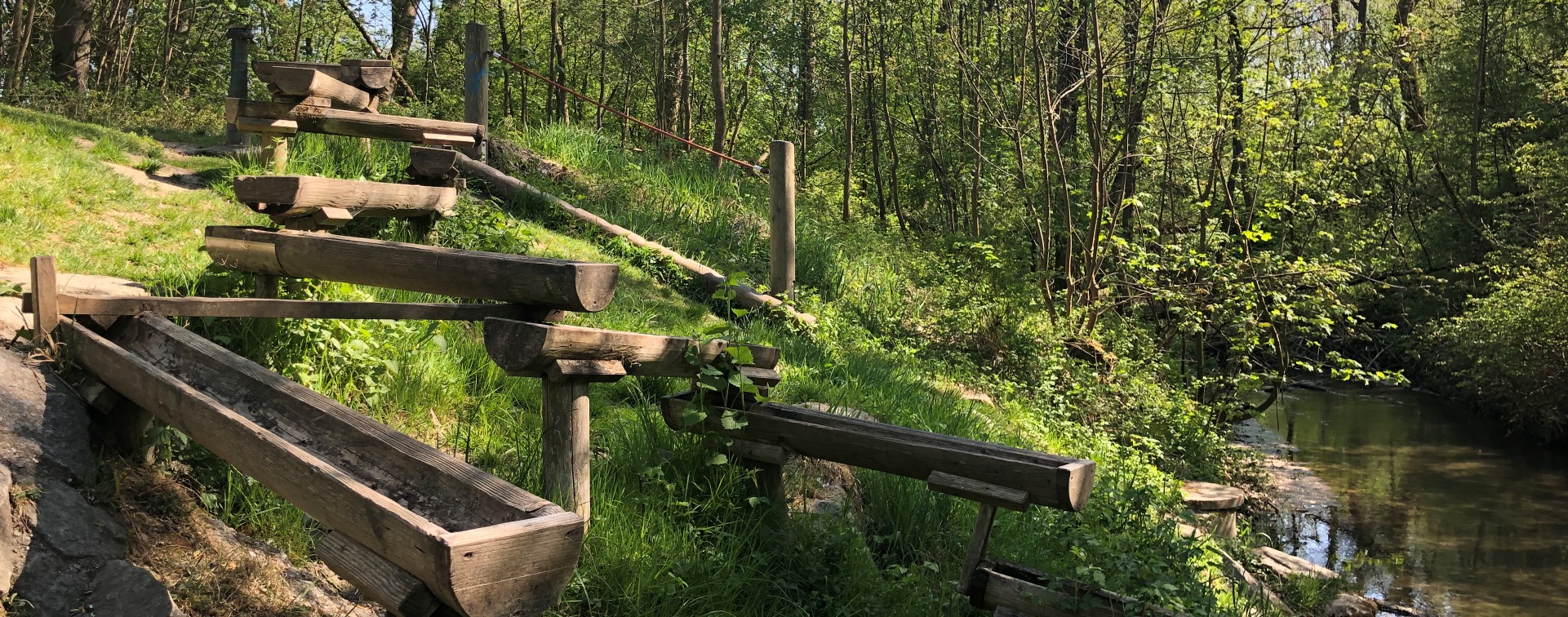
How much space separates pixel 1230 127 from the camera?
42.1 ft

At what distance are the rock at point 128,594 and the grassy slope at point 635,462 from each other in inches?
24.0

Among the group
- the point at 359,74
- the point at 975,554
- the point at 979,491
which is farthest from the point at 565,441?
the point at 359,74

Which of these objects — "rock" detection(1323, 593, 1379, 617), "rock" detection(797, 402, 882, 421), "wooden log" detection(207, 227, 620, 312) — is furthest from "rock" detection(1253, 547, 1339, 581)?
"wooden log" detection(207, 227, 620, 312)

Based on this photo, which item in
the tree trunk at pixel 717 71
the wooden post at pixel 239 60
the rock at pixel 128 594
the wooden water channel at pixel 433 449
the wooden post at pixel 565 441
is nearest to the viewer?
the wooden water channel at pixel 433 449

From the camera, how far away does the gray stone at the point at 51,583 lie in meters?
3.25

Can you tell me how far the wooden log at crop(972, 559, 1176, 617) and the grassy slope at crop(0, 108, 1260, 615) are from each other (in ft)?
0.38

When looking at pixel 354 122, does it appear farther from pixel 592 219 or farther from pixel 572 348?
pixel 572 348

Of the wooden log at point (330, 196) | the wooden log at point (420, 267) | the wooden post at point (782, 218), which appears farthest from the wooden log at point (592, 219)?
the wooden log at point (420, 267)

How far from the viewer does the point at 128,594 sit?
3264mm

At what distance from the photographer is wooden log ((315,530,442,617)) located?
2441 mm

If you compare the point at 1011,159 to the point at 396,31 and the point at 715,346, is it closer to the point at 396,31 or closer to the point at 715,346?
the point at 396,31

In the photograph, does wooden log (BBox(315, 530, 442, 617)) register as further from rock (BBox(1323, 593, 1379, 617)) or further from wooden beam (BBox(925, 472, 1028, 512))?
rock (BBox(1323, 593, 1379, 617))

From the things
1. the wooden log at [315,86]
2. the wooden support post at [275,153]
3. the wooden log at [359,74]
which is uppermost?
the wooden log at [359,74]

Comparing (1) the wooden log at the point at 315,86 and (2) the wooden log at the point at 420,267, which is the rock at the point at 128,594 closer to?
(2) the wooden log at the point at 420,267
